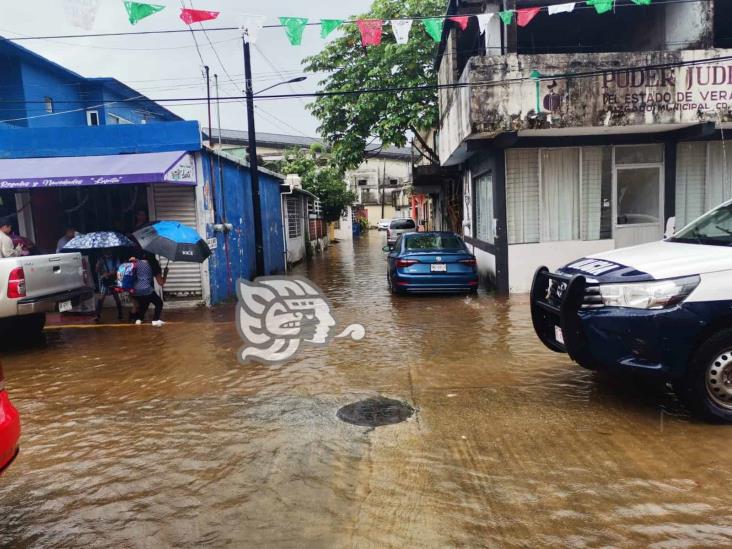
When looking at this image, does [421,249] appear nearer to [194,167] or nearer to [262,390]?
[194,167]

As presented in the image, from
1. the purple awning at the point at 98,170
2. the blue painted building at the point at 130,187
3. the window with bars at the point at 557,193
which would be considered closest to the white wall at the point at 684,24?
the window with bars at the point at 557,193

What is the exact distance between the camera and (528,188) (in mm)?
11602

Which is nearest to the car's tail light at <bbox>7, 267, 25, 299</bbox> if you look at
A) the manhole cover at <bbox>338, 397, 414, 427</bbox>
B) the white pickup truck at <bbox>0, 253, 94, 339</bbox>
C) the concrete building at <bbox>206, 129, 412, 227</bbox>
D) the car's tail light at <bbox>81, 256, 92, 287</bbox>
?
the white pickup truck at <bbox>0, 253, 94, 339</bbox>

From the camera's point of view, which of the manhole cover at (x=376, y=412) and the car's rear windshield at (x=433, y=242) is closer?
the manhole cover at (x=376, y=412)

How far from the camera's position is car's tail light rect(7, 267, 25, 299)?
7.25 meters

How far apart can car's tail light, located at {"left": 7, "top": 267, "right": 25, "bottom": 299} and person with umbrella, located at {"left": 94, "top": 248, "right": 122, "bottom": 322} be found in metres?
2.33

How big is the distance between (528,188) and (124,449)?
31.3ft

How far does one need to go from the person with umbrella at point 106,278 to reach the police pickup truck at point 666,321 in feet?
26.6

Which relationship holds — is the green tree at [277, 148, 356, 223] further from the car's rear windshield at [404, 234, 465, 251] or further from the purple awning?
the purple awning

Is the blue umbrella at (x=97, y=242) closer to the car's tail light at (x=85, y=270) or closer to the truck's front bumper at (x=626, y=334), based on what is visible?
the car's tail light at (x=85, y=270)

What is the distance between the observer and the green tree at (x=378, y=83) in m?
19.3

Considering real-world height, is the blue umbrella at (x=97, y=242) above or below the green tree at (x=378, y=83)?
below

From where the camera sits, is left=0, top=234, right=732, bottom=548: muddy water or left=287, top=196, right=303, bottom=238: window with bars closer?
left=0, top=234, right=732, bottom=548: muddy water

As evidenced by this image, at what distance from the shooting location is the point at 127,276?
29.9ft
